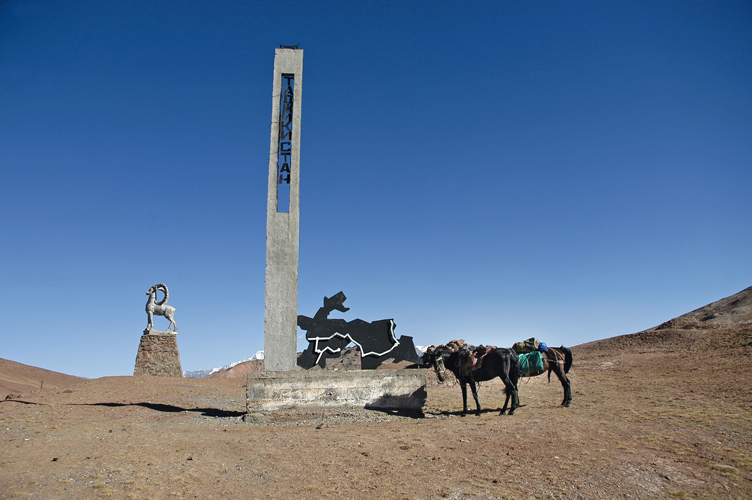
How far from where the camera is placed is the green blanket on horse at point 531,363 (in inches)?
508

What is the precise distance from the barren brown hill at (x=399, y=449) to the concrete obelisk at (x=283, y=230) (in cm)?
188

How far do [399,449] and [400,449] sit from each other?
17 millimetres

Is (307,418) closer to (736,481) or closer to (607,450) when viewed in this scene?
(607,450)

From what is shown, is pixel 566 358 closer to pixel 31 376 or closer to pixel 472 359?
pixel 472 359

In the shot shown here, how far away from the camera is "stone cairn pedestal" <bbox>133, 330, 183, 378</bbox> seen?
2438 centimetres

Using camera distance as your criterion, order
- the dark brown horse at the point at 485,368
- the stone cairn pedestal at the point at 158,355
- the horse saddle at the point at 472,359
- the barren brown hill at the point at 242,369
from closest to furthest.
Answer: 1. the dark brown horse at the point at 485,368
2. the horse saddle at the point at 472,359
3. the stone cairn pedestal at the point at 158,355
4. the barren brown hill at the point at 242,369

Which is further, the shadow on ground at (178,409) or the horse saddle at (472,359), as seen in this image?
the shadow on ground at (178,409)

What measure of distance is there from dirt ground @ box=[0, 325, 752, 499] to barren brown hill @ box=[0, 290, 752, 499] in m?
0.03

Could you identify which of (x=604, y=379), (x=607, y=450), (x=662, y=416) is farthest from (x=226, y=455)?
(x=604, y=379)

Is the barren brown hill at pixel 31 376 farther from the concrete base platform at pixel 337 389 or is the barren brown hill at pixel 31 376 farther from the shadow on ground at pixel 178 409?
the concrete base platform at pixel 337 389

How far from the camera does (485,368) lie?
12.8 metres

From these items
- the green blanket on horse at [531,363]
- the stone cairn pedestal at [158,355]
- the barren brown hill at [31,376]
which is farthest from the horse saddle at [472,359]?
the barren brown hill at [31,376]

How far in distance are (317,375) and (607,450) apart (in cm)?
702

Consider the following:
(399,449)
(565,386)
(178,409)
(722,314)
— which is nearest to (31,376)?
(178,409)
